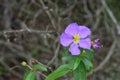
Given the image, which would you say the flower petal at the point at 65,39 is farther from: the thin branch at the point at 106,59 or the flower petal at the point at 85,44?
the thin branch at the point at 106,59

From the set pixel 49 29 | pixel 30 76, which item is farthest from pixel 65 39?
pixel 49 29

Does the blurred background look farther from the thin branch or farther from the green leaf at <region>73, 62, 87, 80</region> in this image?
the green leaf at <region>73, 62, 87, 80</region>

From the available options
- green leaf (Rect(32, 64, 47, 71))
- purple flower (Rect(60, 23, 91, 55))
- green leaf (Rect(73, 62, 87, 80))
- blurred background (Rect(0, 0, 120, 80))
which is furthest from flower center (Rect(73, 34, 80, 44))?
blurred background (Rect(0, 0, 120, 80))

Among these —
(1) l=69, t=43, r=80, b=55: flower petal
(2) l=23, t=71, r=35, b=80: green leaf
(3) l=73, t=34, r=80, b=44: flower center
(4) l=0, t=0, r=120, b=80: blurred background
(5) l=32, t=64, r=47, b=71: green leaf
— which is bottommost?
(4) l=0, t=0, r=120, b=80: blurred background

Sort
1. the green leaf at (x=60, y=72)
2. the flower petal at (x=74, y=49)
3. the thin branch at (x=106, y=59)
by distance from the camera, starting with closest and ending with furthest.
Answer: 1. the flower petal at (x=74, y=49)
2. the green leaf at (x=60, y=72)
3. the thin branch at (x=106, y=59)

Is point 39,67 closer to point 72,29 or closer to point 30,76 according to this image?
point 30,76

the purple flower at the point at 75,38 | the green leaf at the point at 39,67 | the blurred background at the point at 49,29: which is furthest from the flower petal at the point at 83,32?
the blurred background at the point at 49,29

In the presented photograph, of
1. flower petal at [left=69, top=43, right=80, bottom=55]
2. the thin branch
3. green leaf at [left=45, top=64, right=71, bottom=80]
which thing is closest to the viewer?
flower petal at [left=69, top=43, right=80, bottom=55]
